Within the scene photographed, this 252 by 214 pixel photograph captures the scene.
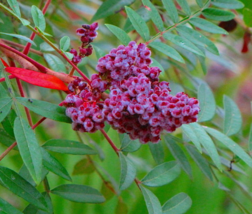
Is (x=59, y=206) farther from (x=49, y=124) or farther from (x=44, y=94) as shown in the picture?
(x=49, y=124)

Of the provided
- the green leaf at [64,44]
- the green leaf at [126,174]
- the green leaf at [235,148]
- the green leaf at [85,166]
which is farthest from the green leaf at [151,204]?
the green leaf at [85,166]

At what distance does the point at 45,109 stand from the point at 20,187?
4.1 inches

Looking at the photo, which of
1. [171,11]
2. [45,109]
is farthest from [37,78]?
[171,11]

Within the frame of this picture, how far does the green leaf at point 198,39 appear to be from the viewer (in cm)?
60

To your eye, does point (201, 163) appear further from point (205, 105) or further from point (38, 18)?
point (38, 18)

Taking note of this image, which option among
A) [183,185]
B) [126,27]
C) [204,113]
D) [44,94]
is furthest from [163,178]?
[183,185]

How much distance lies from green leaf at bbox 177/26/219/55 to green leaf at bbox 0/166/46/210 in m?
0.34

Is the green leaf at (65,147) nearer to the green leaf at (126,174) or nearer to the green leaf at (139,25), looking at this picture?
the green leaf at (126,174)

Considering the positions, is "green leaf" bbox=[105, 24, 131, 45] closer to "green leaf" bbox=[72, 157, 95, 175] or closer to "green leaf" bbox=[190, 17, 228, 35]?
"green leaf" bbox=[190, 17, 228, 35]

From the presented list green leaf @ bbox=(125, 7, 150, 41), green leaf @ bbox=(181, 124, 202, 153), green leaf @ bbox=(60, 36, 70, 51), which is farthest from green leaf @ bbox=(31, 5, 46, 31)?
green leaf @ bbox=(181, 124, 202, 153)

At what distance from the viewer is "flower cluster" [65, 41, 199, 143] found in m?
0.43

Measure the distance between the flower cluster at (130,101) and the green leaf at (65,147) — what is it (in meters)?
0.07

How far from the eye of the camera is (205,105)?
2.22 feet

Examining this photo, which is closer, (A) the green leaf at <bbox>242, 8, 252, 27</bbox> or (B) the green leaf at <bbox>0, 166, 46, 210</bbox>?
(B) the green leaf at <bbox>0, 166, 46, 210</bbox>
